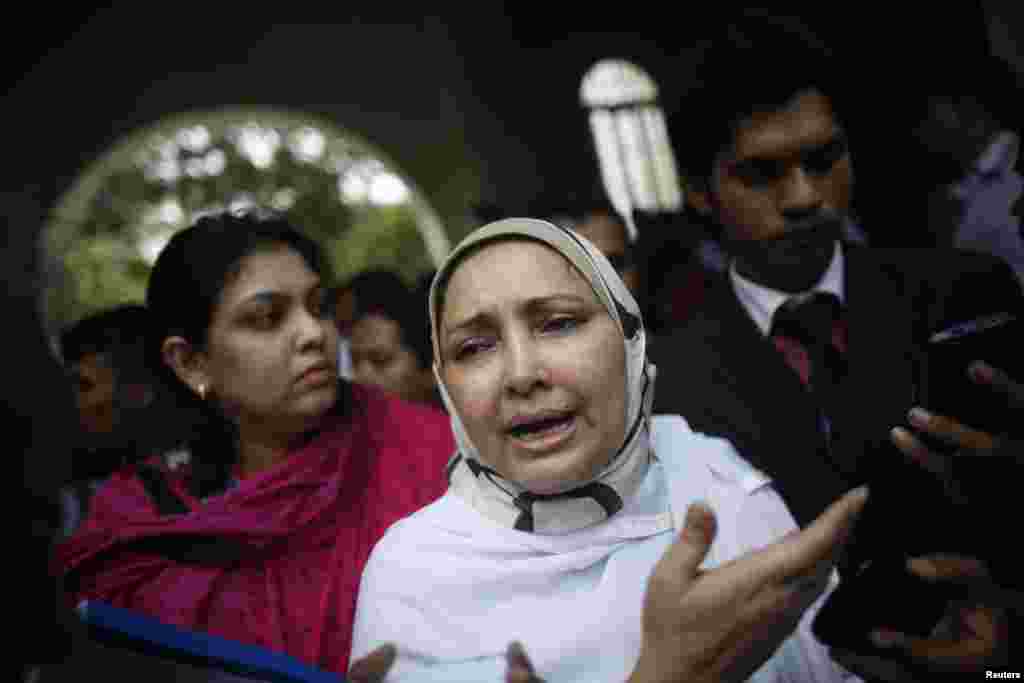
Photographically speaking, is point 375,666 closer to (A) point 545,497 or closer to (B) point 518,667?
(B) point 518,667

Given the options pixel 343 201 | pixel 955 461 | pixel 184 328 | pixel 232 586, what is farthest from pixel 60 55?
pixel 955 461

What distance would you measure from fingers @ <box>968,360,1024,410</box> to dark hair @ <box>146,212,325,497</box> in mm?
1273

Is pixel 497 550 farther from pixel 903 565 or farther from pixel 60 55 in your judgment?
pixel 60 55

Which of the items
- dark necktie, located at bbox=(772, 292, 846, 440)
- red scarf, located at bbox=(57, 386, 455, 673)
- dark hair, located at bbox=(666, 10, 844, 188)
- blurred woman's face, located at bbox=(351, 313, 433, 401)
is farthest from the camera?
blurred woman's face, located at bbox=(351, 313, 433, 401)

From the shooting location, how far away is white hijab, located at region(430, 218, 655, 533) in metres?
1.34

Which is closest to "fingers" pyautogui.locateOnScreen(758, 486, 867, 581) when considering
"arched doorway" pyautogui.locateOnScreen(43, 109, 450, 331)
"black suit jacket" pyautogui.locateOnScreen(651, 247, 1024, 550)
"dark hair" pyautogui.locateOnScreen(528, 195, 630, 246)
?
"black suit jacket" pyautogui.locateOnScreen(651, 247, 1024, 550)

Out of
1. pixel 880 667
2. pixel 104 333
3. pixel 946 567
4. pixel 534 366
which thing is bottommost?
pixel 880 667

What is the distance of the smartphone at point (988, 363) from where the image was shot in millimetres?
1228

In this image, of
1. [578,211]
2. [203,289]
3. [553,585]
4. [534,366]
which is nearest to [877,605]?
[553,585]

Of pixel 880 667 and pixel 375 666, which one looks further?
pixel 375 666

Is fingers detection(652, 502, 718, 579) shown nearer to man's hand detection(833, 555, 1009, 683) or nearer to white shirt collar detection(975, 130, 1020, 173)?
man's hand detection(833, 555, 1009, 683)

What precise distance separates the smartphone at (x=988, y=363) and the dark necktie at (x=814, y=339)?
46cm

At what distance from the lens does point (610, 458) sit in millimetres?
1338

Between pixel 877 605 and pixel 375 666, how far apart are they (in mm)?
713
